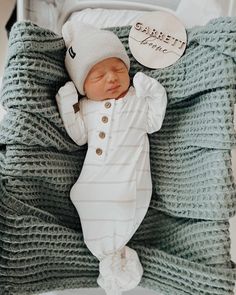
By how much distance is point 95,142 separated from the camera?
1.06m

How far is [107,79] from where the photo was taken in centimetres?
104

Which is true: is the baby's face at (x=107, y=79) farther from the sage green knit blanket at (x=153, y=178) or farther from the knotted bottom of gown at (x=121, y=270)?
the knotted bottom of gown at (x=121, y=270)

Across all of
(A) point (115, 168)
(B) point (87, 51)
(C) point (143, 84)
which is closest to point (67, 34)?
(B) point (87, 51)

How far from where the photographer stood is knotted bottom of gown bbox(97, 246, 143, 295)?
1025mm

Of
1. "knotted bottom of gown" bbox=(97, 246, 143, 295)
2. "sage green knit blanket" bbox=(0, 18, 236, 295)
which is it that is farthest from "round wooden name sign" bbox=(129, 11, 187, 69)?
"knotted bottom of gown" bbox=(97, 246, 143, 295)

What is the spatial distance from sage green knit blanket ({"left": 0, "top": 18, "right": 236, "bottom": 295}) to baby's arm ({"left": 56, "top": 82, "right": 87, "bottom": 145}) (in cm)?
2

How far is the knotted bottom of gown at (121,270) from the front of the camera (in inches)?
40.4

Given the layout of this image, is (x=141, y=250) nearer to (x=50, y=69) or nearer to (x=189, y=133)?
(x=189, y=133)

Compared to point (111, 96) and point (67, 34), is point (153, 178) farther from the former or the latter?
point (67, 34)

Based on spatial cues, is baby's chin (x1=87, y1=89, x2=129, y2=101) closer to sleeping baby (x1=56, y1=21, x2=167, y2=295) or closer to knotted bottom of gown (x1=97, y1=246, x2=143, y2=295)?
sleeping baby (x1=56, y1=21, x2=167, y2=295)

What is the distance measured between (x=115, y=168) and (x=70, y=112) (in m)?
0.15

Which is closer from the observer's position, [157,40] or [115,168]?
[115,168]

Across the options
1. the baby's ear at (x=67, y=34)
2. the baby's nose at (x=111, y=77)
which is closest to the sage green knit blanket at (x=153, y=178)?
the baby's ear at (x=67, y=34)

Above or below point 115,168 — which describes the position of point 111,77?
above
